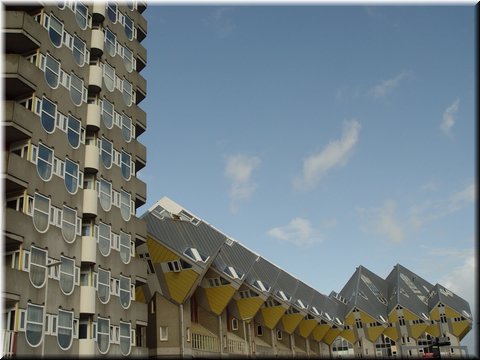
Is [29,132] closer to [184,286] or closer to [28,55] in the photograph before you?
[28,55]

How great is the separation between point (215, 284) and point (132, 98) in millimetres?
Result: 30431

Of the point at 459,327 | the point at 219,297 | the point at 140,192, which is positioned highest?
the point at 140,192

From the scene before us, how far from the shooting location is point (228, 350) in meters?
70.9

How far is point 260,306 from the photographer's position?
264ft

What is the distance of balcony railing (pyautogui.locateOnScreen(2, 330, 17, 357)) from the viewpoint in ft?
91.0

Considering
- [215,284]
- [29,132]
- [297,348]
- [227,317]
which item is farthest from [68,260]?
[297,348]

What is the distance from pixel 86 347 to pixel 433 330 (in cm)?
11179

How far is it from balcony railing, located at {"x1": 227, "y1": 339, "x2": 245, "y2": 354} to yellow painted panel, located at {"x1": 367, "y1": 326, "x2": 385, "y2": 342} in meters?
57.0

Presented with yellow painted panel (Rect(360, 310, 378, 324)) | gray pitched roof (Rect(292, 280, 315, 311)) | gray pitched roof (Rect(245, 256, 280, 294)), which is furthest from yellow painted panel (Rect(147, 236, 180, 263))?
yellow painted panel (Rect(360, 310, 378, 324))

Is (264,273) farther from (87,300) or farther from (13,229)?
(13,229)

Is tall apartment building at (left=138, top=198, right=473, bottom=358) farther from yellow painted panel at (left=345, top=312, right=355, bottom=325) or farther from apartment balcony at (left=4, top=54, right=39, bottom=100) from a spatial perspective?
apartment balcony at (left=4, top=54, right=39, bottom=100)

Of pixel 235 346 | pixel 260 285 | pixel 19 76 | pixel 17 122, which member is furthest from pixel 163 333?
pixel 19 76

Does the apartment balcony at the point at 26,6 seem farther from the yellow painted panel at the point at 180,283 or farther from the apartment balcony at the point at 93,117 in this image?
the yellow painted panel at the point at 180,283

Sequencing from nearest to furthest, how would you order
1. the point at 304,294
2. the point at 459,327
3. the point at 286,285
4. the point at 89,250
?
1. the point at 89,250
2. the point at 286,285
3. the point at 304,294
4. the point at 459,327
